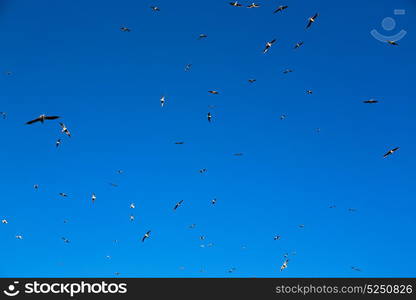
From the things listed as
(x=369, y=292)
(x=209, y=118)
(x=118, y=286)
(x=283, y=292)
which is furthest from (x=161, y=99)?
(x=369, y=292)

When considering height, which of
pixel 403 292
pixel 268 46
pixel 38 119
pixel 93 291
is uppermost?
pixel 268 46

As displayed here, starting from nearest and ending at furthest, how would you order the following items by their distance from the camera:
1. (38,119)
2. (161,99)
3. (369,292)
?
(38,119)
(369,292)
(161,99)

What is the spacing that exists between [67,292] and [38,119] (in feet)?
32.4

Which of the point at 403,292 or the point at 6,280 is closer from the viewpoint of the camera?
the point at 403,292

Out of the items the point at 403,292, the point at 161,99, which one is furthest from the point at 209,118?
the point at 403,292

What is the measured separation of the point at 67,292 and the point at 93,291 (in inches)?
50.7

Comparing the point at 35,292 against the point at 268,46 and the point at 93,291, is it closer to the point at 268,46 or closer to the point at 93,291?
the point at 93,291

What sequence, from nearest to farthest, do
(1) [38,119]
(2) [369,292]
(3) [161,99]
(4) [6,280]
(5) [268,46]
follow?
1. (1) [38,119]
2. (2) [369,292]
3. (4) [6,280]
4. (5) [268,46]
5. (3) [161,99]

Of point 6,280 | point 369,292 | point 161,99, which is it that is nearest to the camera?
point 369,292

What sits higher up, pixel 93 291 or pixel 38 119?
pixel 38 119

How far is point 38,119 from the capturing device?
12.2 meters

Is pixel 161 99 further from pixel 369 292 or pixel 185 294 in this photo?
pixel 369 292

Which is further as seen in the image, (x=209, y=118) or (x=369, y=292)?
(x=209, y=118)

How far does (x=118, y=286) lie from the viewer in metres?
18.1
